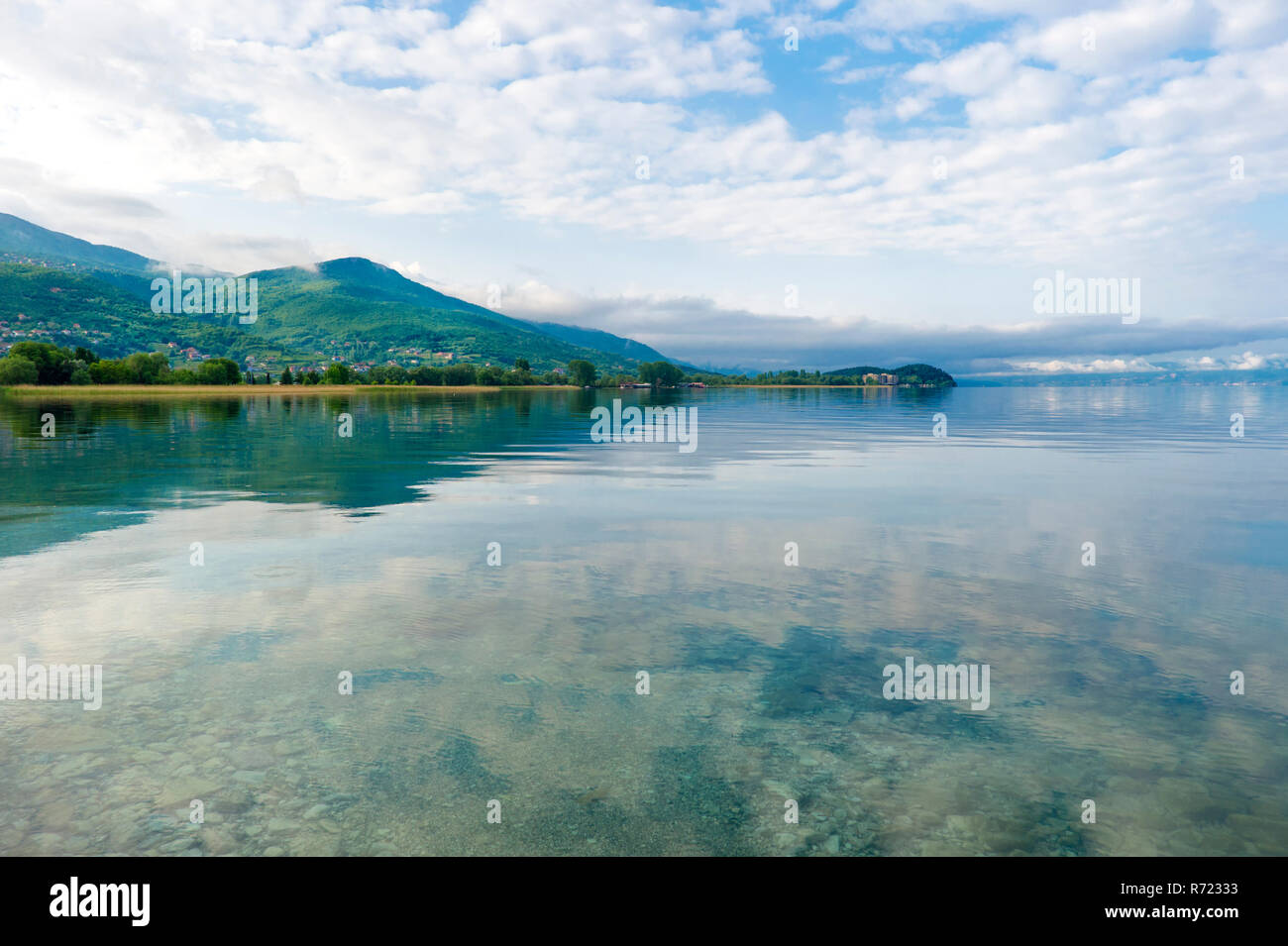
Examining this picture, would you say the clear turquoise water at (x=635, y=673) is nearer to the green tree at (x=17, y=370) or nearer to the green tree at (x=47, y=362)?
the green tree at (x=17, y=370)

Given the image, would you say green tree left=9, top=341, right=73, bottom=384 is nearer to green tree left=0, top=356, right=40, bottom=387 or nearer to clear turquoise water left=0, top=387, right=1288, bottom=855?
green tree left=0, top=356, right=40, bottom=387

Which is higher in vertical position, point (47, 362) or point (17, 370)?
point (47, 362)

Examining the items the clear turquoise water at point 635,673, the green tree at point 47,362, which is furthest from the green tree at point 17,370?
the clear turquoise water at point 635,673

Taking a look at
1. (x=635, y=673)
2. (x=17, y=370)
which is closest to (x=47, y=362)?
(x=17, y=370)

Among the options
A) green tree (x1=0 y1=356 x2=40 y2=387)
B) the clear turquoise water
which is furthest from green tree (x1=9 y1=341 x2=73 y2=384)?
the clear turquoise water

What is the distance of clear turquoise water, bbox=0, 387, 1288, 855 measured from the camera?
7.95 metres

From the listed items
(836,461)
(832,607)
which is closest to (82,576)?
(832,607)

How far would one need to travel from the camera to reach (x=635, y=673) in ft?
39.5

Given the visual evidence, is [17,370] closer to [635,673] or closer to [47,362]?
[47,362]

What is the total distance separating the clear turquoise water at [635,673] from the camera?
7945 mm

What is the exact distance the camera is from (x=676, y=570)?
18.6 metres

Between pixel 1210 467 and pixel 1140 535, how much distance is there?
24.6 m

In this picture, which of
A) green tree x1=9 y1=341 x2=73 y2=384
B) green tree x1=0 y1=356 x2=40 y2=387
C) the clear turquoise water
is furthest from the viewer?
green tree x1=9 y1=341 x2=73 y2=384

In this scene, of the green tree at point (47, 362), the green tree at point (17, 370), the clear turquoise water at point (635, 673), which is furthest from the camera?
the green tree at point (47, 362)
